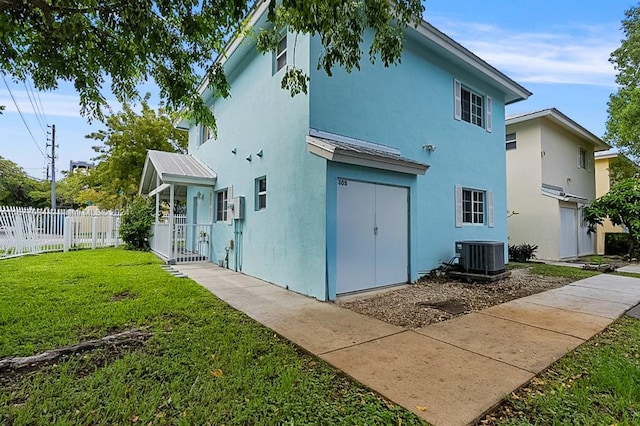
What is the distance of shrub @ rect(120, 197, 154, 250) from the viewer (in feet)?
47.1

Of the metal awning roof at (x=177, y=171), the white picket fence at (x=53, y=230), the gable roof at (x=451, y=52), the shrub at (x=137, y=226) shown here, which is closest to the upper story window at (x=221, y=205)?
the metal awning roof at (x=177, y=171)

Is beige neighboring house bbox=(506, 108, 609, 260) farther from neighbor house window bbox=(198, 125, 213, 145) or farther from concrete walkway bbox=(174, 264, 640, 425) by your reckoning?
neighbor house window bbox=(198, 125, 213, 145)

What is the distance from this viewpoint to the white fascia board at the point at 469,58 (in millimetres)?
8334

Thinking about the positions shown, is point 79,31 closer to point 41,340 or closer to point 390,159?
point 41,340

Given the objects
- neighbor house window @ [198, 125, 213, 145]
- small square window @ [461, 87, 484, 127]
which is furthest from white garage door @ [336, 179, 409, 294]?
neighbor house window @ [198, 125, 213, 145]

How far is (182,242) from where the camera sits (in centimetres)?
1214

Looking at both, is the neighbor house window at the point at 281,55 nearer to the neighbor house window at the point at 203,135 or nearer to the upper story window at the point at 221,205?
the upper story window at the point at 221,205

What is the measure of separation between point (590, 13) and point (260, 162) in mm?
12513

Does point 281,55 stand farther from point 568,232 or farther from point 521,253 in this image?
point 568,232

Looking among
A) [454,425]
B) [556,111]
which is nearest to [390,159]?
[454,425]

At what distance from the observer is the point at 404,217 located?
7.62 metres

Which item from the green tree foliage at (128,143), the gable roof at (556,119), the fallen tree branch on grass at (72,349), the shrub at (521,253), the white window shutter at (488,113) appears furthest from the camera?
the green tree foliage at (128,143)

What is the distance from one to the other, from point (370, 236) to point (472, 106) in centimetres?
698

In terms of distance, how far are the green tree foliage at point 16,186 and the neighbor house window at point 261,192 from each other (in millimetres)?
41609
